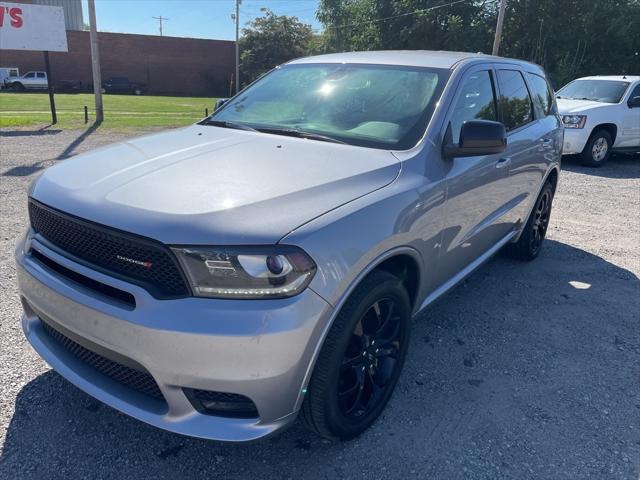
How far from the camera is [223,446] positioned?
8.22ft

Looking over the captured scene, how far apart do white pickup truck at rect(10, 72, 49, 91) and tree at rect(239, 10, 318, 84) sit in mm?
17708

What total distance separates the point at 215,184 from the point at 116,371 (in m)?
0.91

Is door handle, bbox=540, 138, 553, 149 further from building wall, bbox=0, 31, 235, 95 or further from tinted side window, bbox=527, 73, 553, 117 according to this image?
building wall, bbox=0, 31, 235, 95

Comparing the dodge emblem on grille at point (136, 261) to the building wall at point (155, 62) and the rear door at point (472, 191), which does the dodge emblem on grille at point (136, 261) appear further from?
the building wall at point (155, 62)

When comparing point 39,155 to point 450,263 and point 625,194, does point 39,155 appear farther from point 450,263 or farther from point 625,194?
point 625,194

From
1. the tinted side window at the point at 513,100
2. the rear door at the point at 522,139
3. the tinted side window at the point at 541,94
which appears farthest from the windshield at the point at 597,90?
the tinted side window at the point at 513,100

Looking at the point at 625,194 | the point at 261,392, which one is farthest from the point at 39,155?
the point at 625,194

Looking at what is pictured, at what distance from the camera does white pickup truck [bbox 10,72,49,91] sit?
1666 inches

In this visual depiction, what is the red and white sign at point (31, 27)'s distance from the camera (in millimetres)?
13703

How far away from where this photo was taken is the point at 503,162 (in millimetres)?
3750

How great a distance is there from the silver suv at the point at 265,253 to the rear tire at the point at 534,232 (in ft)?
5.94

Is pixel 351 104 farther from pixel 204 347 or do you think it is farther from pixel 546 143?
pixel 546 143

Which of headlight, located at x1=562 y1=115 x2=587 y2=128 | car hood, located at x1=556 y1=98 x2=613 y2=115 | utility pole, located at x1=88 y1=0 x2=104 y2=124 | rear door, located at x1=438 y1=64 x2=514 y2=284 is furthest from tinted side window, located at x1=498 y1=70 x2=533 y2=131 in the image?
utility pole, located at x1=88 y1=0 x2=104 y2=124

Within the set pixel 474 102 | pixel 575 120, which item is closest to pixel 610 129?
pixel 575 120
